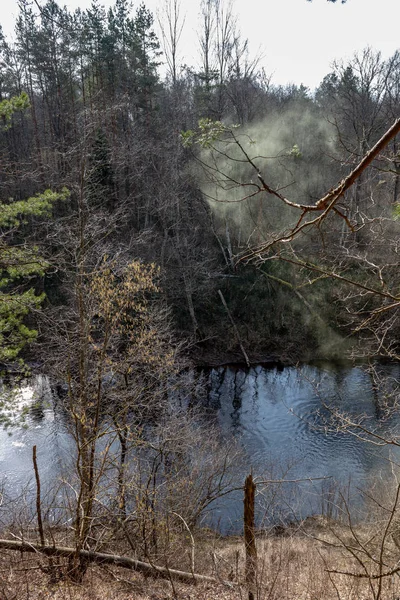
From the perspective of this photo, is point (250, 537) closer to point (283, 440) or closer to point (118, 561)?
point (118, 561)

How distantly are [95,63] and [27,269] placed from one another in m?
23.6

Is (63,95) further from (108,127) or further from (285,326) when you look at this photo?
(285,326)

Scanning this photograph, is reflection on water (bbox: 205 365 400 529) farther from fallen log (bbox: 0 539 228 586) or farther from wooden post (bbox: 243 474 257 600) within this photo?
fallen log (bbox: 0 539 228 586)

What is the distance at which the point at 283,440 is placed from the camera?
1468 cm

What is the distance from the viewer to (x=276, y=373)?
1989 cm

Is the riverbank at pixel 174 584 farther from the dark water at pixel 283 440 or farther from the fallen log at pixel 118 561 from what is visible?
the dark water at pixel 283 440

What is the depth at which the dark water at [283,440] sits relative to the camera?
11.9 metres

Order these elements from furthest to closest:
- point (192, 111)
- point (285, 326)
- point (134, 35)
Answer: point (134, 35)
point (192, 111)
point (285, 326)

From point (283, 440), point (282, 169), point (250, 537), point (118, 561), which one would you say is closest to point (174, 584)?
point (118, 561)

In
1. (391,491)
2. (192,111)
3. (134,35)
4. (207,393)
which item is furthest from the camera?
(134,35)

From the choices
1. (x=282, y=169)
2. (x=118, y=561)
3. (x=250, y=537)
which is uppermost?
(x=282, y=169)

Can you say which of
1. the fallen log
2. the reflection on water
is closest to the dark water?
the reflection on water

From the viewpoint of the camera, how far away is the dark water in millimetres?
11945

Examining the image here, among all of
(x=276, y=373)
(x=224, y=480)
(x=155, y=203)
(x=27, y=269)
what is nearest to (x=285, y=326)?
(x=276, y=373)
